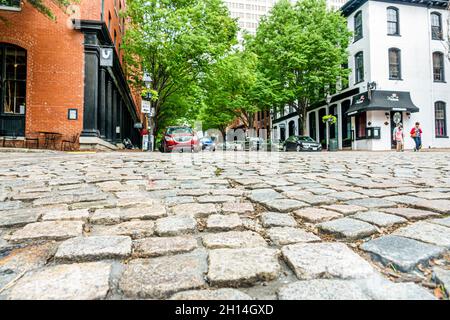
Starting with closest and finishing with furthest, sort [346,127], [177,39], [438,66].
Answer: [177,39], [438,66], [346,127]

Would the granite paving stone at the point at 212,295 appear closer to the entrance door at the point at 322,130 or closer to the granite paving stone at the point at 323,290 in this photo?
the granite paving stone at the point at 323,290

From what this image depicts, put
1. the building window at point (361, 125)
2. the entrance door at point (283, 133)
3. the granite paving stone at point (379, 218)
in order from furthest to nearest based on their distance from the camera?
the entrance door at point (283, 133), the building window at point (361, 125), the granite paving stone at point (379, 218)

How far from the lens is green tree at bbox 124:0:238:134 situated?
16484 millimetres

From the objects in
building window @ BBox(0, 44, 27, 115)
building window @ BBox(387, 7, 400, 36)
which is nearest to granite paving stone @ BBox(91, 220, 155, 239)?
building window @ BBox(0, 44, 27, 115)

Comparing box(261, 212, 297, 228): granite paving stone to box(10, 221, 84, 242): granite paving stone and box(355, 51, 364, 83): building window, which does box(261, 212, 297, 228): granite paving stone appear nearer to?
box(10, 221, 84, 242): granite paving stone

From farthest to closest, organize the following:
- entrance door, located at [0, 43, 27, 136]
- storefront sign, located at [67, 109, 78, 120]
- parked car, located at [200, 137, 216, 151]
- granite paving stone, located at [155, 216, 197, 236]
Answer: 1. parked car, located at [200, 137, 216, 151]
2. storefront sign, located at [67, 109, 78, 120]
3. entrance door, located at [0, 43, 27, 136]
4. granite paving stone, located at [155, 216, 197, 236]

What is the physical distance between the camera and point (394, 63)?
24.4 metres

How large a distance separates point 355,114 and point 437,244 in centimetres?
2502

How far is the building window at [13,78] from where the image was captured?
13.7 m

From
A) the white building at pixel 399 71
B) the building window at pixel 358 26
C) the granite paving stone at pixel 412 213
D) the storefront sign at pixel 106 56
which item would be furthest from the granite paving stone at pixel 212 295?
the building window at pixel 358 26

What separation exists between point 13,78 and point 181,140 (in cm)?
803

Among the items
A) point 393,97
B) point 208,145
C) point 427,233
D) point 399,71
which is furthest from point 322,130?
point 427,233

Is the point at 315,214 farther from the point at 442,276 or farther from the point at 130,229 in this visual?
the point at 130,229
